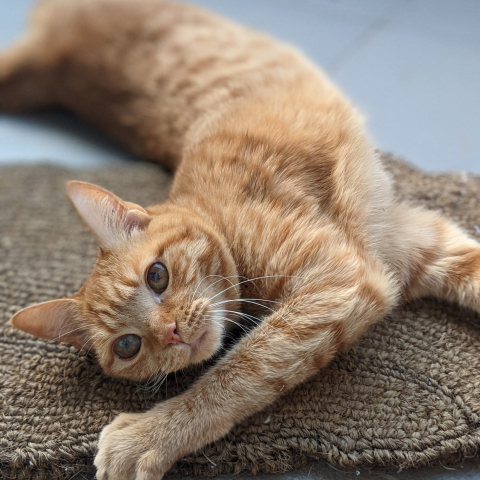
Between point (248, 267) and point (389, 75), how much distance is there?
5.43 feet

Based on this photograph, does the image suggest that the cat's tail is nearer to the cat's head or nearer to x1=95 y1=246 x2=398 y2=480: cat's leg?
the cat's head

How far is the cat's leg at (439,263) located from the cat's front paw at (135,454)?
732 millimetres

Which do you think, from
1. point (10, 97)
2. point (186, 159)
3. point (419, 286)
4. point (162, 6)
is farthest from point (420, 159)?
point (10, 97)

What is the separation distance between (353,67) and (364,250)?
1.57m

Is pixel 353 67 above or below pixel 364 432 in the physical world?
above

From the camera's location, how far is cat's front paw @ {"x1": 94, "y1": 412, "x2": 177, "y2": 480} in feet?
3.63

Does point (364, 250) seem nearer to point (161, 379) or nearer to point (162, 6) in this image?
point (161, 379)

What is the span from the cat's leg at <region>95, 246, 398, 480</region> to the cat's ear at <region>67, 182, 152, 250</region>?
408 mm

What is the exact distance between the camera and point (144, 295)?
1188 mm

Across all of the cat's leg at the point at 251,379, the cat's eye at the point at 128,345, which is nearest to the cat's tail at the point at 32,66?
the cat's eye at the point at 128,345

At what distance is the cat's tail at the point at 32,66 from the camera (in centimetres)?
242

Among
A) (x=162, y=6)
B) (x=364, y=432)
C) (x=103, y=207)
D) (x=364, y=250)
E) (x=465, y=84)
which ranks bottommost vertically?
(x=364, y=432)

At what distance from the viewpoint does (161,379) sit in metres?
1.26

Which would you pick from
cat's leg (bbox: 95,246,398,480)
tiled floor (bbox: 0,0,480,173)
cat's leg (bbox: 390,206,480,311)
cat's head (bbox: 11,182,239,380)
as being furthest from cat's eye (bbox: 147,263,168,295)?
tiled floor (bbox: 0,0,480,173)
